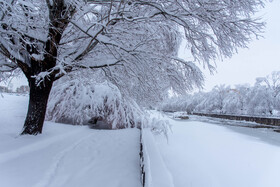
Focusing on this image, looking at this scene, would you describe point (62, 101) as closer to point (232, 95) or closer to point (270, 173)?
point (270, 173)

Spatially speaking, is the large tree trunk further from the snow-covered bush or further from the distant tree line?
the distant tree line

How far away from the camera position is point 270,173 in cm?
520

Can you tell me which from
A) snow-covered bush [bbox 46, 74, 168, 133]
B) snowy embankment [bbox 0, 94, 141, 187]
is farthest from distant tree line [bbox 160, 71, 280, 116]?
snowy embankment [bbox 0, 94, 141, 187]

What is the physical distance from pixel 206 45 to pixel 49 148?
193 inches

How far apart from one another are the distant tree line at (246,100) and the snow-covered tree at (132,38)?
33.0 ft

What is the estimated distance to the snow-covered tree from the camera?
11.7 feet

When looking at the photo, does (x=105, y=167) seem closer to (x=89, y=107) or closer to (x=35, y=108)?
(x=35, y=108)

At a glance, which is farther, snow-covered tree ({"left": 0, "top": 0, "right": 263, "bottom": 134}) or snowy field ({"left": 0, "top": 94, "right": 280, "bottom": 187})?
snow-covered tree ({"left": 0, "top": 0, "right": 263, "bottom": 134})

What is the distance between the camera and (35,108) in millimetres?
4770

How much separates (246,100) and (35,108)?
4145 cm

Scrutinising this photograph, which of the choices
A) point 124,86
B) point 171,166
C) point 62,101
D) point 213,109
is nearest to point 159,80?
point 124,86

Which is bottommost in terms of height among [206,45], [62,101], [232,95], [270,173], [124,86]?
[270,173]

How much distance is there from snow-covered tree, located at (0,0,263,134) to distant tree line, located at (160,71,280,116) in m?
10.1

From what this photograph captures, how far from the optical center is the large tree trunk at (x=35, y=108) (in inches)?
187
